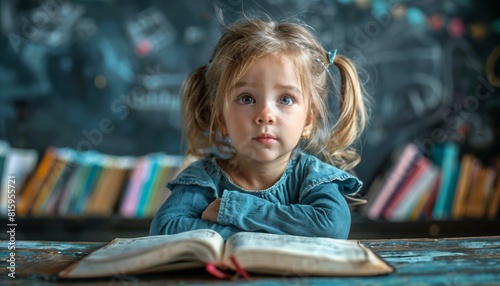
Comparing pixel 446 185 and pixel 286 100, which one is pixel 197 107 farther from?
pixel 446 185

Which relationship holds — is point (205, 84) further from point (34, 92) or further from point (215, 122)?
point (34, 92)

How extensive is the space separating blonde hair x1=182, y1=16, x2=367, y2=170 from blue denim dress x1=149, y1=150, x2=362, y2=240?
0.30 ft

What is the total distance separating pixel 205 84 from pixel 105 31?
4.93 ft

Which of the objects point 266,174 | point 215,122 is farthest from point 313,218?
point 215,122

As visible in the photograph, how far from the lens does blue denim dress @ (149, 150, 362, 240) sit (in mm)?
1327

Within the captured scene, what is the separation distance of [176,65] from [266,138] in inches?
65.7

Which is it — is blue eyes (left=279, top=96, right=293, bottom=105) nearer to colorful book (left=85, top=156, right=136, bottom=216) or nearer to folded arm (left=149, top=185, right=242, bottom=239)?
folded arm (left=149, top=185, right=242, bottom=239)

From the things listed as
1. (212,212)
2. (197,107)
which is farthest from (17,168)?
(212,212)

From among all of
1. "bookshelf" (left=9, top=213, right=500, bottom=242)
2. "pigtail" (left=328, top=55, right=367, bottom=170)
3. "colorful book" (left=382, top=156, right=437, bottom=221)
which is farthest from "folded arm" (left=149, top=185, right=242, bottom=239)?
"colorful book" (left=382, top=156, right=437, bottom=221)

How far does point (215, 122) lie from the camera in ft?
5.16

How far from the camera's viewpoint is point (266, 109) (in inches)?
53.9

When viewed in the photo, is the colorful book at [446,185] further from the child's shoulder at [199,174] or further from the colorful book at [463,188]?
the child's shoulder at [199,174]

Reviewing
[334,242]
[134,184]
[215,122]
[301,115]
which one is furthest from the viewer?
[134,184]

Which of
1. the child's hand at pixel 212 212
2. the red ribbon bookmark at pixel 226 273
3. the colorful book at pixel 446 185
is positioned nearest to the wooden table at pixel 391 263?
the red ribbon bookmark at pixel 226 273
